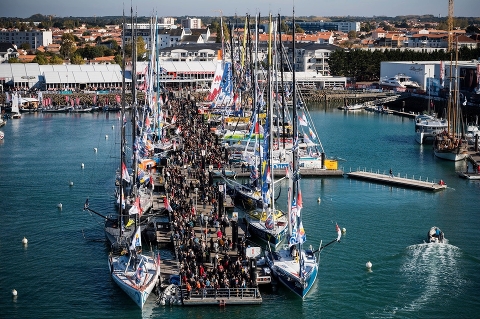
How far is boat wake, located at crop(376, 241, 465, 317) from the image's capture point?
21.2 metres

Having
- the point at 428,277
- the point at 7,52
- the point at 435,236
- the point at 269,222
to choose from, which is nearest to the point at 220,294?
the point at 269,222

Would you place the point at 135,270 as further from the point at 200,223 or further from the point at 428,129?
the point at 428,129

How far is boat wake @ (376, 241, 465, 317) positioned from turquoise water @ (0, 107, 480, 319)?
0.09 feet

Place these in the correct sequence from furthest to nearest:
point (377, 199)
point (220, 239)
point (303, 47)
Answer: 1. point (303, 47)
2. point (377, 199)
3. point (220, 239)

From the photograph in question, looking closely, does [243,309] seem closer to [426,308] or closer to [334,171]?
[426,308]

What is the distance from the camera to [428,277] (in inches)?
903

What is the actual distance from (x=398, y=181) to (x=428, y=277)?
12.6 metres

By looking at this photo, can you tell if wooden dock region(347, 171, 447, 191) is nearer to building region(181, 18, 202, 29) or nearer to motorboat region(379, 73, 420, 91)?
motorboat region(379, 73, 420, 91)

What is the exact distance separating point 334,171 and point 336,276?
14.6 m

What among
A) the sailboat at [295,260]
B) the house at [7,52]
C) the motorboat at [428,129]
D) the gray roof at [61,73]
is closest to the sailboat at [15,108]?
the gray roof at [61,73]

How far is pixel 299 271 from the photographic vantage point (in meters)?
21.6

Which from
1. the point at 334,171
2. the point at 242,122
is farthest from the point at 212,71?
the point at 334,171

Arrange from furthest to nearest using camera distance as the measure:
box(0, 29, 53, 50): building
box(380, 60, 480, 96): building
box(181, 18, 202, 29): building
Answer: box(181, 18, 202, 29): building → box(0, 29, 53, 50): building → box(380, 60, 480, 96): building

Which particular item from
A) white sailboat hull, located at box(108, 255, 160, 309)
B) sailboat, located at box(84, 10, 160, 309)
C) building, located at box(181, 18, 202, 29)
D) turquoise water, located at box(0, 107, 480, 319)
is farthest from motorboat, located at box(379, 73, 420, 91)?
building, located at box(181, 18, 202, 29)
